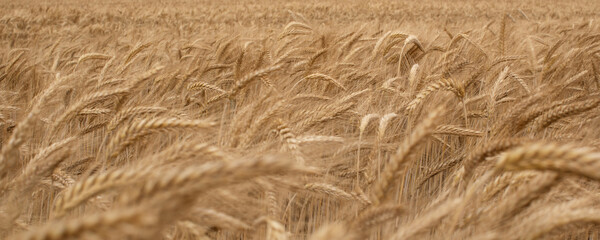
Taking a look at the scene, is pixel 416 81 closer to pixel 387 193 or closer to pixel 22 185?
pixel 387 193

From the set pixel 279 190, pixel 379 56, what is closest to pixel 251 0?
pixel 379 56

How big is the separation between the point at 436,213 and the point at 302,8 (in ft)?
48.6

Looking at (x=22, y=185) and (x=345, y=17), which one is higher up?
(x=345, y=17)

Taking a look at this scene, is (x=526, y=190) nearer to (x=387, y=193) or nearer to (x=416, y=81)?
(x=387, y=193)

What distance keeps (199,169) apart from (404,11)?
1498cm

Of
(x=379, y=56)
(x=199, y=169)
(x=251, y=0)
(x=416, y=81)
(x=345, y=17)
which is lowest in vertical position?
(x=199, y=169)

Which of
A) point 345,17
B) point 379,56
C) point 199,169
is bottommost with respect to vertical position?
point 199,169

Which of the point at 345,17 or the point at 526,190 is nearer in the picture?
the point at 526,190

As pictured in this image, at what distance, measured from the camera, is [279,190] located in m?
1.03

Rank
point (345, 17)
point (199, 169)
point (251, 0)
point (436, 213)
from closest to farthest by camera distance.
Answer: point (199, 169) → point (436, 213) → point (345, 17) → point (251, 0)

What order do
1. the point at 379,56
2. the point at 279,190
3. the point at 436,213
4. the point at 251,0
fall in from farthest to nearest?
1. the point at 251,0
2. the point at 379,56
3. the point at 279,190
4. the point at 436,213

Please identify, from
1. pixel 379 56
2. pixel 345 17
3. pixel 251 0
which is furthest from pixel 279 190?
pixel 251 0

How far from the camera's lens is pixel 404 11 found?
1452 centimetres

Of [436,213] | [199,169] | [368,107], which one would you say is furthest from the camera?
[368,107]
